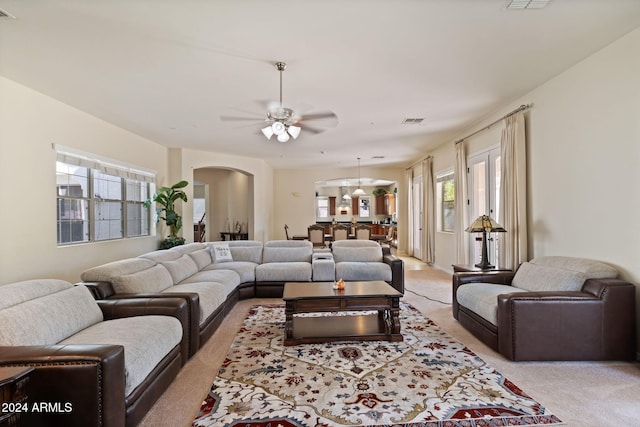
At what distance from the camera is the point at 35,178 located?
4094 mm

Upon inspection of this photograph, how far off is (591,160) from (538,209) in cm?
95

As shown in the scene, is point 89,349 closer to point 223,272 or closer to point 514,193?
point 223,272

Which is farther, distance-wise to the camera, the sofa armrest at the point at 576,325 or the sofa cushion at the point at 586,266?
the sofa cushion at the point at 586,266

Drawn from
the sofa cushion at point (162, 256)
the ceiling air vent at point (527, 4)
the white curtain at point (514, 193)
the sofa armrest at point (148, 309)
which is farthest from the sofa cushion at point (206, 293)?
the white curtain at point (514, 193)

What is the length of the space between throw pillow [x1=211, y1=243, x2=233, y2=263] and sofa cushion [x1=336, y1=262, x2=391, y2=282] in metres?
1.94

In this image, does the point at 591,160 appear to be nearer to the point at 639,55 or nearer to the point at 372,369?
the point at 639,55

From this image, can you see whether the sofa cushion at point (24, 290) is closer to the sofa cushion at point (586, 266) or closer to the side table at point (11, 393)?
the side table at point (11, 393)

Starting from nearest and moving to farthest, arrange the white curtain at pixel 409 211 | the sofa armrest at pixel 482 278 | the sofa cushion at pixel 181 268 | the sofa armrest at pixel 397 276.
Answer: the sofa armrest at pixel 482 278
the sofa cushion at pixel 181 268
the sofa armrest at pixel 397 276
the white curtain at pixel 409 211

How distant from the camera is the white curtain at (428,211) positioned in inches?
325

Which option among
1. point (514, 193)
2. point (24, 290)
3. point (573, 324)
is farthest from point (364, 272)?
point (24, 290)

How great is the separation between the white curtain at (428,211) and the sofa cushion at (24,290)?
743 centimetres

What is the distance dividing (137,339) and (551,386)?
120 inches

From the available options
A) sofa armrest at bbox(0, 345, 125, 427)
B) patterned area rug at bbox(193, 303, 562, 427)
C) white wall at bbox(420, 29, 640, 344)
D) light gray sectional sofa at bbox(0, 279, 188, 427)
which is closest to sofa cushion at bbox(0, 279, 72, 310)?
light gray sectional sofa at bbox(0, 279, 188, 427)

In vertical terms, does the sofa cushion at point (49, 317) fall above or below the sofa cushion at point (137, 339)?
above
